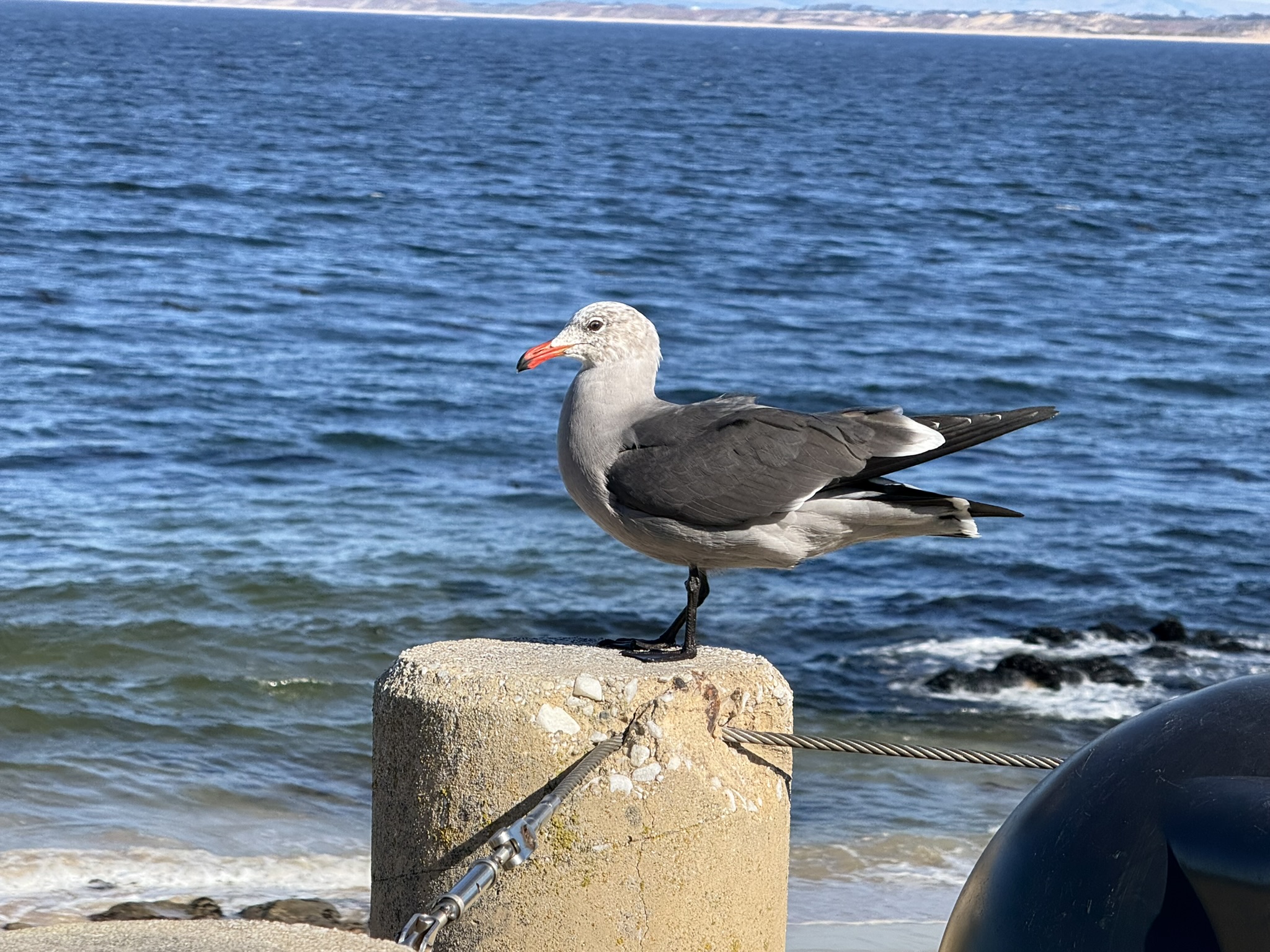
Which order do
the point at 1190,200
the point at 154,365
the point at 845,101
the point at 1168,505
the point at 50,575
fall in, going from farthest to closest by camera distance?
the point at 845,101 < the point at 1190,200 < the point at 154,365 < the point at 1168,505 < the point at 50,575

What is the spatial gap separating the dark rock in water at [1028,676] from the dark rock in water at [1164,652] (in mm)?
396

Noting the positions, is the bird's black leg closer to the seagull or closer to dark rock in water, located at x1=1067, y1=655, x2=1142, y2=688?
the seagull

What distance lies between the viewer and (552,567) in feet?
39.0

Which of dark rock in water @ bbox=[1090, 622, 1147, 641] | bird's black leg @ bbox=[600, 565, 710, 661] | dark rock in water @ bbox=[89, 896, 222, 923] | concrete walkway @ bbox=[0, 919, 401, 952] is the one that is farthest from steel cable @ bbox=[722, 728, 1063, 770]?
dark rock in water @ bbox=[1090, 622, 1147, 641]

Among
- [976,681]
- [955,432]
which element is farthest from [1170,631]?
[955,432]

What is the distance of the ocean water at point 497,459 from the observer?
802 centimetres

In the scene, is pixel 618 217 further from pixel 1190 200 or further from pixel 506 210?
pixel 1190 200

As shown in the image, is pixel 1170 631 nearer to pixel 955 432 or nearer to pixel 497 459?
pixel 497 459

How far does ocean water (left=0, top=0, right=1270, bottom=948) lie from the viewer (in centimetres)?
802

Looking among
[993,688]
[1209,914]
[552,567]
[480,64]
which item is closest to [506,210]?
[552,567]

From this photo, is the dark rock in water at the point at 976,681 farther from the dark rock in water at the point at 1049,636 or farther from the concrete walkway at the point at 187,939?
the concrete walkway at the point at 187,939

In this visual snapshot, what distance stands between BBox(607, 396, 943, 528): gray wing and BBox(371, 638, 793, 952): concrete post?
543mm

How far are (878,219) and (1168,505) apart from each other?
18.7m

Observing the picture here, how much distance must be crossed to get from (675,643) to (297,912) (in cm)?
286
